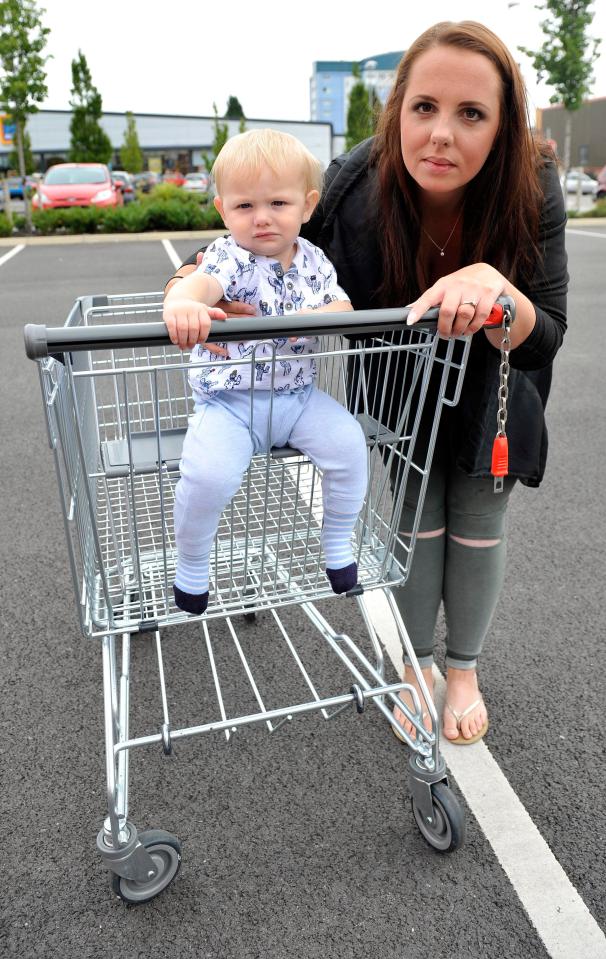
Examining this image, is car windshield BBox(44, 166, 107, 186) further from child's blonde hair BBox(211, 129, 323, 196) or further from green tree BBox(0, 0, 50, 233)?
child's blonde hair BBox(211, 129, 323, 196)

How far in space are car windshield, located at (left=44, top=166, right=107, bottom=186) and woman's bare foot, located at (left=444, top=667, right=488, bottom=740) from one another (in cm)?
2065

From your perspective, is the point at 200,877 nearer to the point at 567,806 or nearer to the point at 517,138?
the point at 567,806

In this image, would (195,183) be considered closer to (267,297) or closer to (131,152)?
(131,152)

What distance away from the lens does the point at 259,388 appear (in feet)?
5.97

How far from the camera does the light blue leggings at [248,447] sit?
5.64 ft

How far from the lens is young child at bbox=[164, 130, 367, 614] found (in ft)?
5.74

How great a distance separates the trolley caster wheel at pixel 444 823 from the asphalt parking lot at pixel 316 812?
44mm

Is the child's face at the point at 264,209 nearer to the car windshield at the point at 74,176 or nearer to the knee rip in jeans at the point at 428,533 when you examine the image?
the knee rip in jeans at the point at 428,533

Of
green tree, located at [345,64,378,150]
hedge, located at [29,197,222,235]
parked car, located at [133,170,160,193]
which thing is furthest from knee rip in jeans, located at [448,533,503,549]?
parked car, located at [133,170,160,193]

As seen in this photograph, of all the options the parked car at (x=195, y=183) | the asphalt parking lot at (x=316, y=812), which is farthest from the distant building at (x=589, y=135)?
the asphalt parking lot at (x=316, y=812)

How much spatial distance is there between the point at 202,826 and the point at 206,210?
1888 centimetres

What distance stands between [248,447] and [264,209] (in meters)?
0.58

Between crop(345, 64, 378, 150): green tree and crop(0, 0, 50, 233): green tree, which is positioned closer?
crop(0, 0, 50, 233): green tree

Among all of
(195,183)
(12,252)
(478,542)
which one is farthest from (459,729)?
(195,183)
